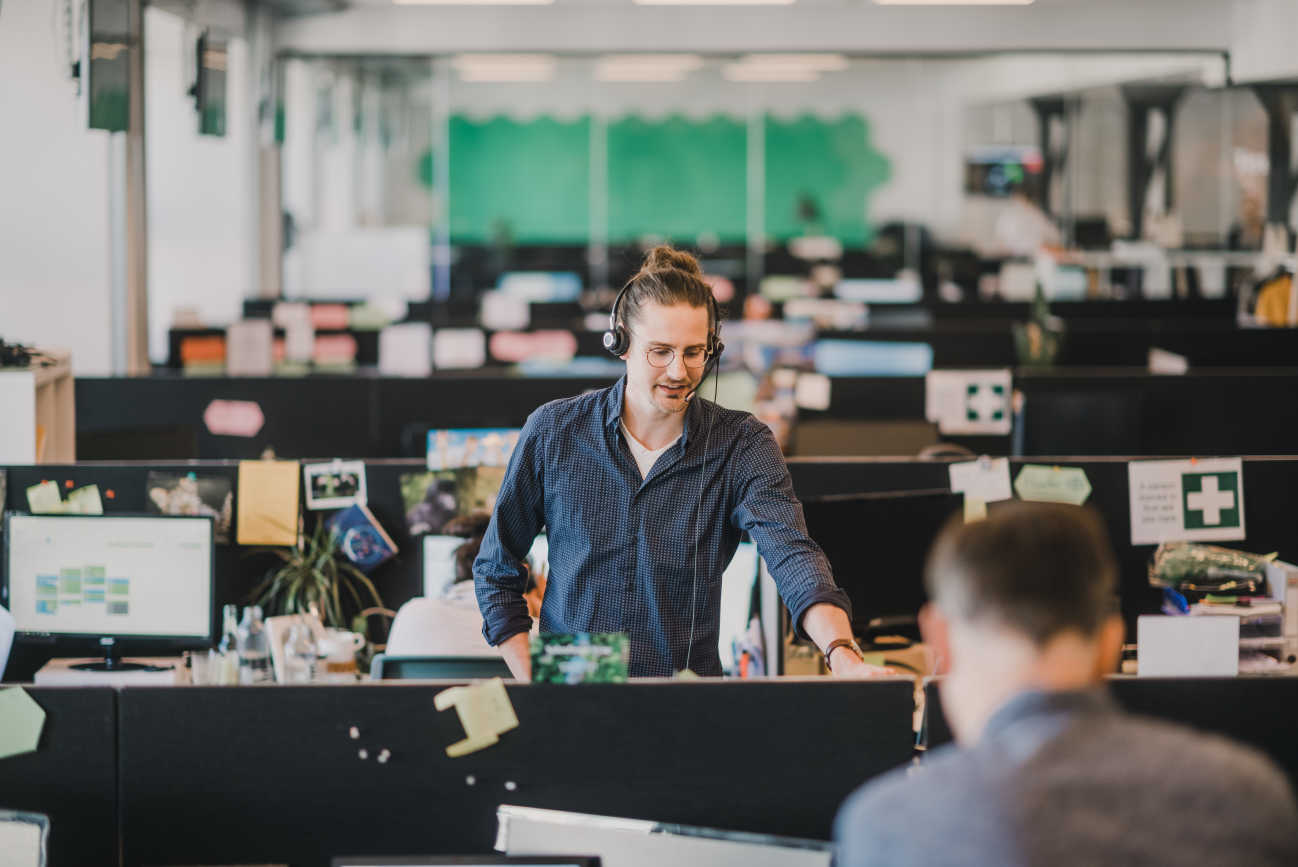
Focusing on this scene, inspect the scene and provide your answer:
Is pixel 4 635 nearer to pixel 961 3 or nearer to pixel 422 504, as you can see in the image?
pixel 422 504

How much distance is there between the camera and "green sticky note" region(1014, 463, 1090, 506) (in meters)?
3.29

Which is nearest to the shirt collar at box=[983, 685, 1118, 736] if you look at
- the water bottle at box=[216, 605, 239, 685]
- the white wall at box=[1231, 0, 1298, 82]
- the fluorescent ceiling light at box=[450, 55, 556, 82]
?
the water bottle at box=[216, 605, 239, 685]

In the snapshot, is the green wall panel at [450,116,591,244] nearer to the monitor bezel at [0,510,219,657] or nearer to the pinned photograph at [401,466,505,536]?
the pinned photograph at [401,466,505,536]

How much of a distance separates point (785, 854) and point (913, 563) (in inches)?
64.9

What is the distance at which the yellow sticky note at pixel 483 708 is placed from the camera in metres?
1.67

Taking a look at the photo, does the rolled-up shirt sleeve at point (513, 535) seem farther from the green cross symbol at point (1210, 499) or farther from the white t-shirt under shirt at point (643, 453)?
the green cross symbol at point (1210, 499)

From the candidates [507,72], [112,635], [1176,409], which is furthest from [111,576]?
→ [507,72]

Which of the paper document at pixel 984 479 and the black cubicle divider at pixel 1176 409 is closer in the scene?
the paper document at pixel 984 479

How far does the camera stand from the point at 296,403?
4.98m

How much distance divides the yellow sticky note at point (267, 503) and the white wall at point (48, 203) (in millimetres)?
2566

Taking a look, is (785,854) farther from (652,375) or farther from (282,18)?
(282,18)

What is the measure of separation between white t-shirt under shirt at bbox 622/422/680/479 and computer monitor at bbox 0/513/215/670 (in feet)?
4.02

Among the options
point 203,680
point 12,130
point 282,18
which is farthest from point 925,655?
point 282,18

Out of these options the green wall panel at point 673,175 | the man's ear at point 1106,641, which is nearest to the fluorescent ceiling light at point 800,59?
the green wall panel at point 673,175
